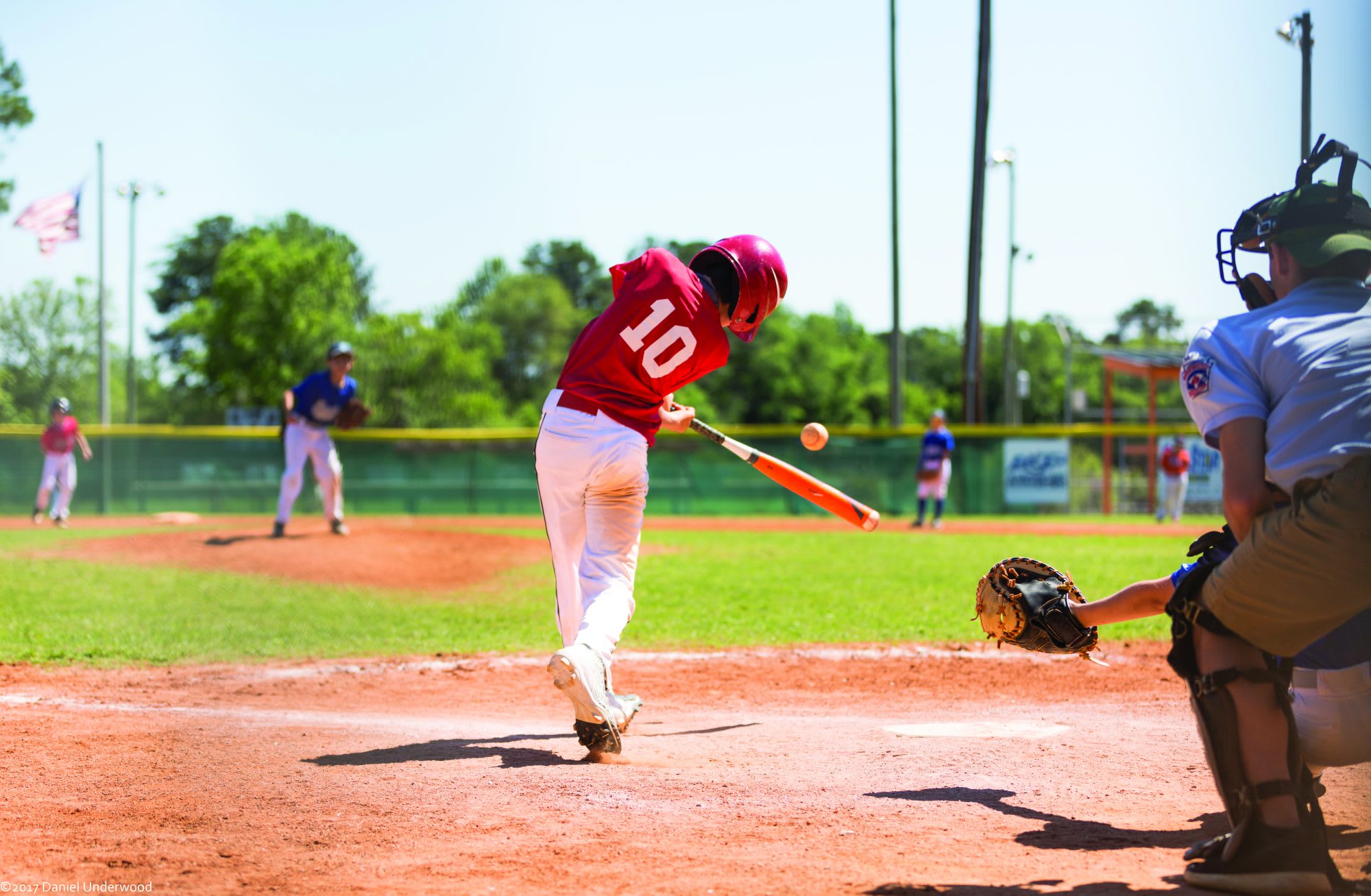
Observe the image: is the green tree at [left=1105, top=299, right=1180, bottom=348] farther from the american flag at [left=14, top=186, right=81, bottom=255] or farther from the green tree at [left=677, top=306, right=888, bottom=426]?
Answer: the american flag at [left=14, top=186, right=81, bottom=255]

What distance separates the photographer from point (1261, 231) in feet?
9.57

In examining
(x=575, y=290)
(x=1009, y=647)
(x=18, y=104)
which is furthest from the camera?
(x=575, y=290)

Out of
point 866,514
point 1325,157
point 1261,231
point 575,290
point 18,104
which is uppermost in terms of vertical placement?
point 575,290

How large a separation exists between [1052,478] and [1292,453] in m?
23.8

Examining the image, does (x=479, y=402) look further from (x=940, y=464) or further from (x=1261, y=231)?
(x=1261, y=231)

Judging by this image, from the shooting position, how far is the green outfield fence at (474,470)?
22969mm

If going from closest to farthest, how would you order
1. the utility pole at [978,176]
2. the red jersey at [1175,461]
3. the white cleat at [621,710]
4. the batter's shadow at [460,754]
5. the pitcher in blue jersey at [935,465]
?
the white cleat at [621,710], the batter's shadow at [460,754], the utility pole at [978,176], the pitcher in blue jersey at [935,465], the red jersey at [1175,461]

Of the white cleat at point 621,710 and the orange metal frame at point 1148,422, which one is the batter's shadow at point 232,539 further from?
the orange metal frame at point 1148,422

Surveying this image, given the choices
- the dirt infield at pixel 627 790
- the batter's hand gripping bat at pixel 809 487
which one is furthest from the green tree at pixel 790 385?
the batter's hand gripping bat at pixel 809 487

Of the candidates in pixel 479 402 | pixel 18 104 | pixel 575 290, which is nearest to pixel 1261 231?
pixel 18 104

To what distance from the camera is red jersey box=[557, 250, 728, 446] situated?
14.0 ft

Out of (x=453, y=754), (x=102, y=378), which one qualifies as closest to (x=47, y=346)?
(x=102, y=378)

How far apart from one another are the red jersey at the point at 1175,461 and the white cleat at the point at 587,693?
2109 centimetres

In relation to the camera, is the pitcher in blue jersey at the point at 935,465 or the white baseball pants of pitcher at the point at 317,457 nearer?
the white baseball pants of pitcher at the point at 317,457
